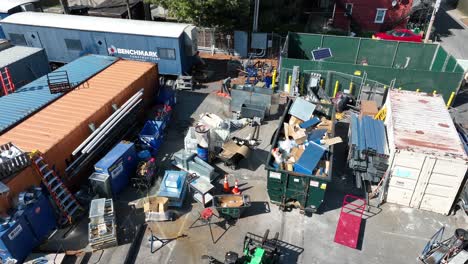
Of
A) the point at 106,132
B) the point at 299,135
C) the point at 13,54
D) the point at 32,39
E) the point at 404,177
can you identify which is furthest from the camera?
the point at 32,39

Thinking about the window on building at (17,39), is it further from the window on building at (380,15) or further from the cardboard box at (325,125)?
the window on building at (380,15)

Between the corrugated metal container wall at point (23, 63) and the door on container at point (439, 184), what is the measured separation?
21.2 m

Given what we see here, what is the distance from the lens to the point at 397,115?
48.8ft

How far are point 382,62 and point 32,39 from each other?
24970mm

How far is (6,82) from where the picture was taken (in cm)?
1862

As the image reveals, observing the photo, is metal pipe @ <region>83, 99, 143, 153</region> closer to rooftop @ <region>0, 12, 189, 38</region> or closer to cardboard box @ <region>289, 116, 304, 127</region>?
rooftop @ <region>0, 12, 189, 38</region>

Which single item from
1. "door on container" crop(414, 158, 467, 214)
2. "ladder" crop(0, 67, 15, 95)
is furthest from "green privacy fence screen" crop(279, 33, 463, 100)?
"ladder" crop(0, 67, 15, 95)

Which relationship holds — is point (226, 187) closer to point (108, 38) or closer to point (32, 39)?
point (108, 38)

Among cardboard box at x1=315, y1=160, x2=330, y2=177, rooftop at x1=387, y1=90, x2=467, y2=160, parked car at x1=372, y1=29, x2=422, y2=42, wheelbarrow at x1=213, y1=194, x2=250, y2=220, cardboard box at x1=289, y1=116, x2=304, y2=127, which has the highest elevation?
parked car at x1=372, y1=29, x2=422, y2=42

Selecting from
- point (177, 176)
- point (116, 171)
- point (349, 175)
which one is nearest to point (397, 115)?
point (349, 175)

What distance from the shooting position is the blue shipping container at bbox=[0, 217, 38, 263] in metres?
10.4

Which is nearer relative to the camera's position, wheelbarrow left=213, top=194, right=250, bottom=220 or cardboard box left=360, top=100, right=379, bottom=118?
wheelbarrow left=213, top=194, right=250, bottom=220

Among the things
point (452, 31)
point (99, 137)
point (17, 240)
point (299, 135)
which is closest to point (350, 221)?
point (299, 135)

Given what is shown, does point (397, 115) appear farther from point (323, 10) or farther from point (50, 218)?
point (323, 10)
